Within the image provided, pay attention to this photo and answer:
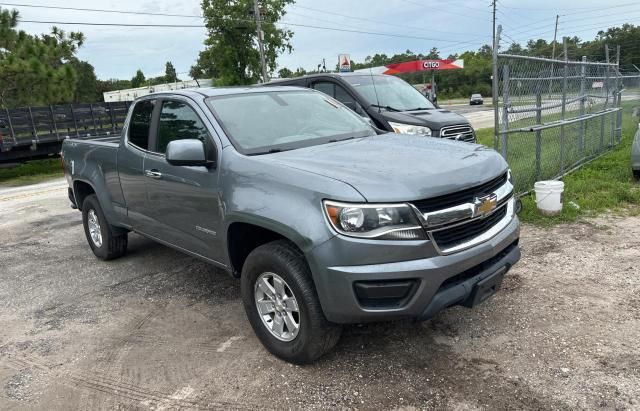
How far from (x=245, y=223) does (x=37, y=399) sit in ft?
5.67

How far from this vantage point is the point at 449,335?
3.77 m

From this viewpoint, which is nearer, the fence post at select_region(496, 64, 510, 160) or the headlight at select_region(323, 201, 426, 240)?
the headlight at select_region(323, 201, 426, 240)

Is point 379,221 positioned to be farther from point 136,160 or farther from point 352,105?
point 352,105

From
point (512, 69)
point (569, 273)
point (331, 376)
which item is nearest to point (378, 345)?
point (331, 376)

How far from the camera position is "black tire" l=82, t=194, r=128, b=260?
5.81 m

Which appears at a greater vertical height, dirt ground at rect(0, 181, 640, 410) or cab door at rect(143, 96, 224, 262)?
cab door at rect(143, 96, 224, 262)

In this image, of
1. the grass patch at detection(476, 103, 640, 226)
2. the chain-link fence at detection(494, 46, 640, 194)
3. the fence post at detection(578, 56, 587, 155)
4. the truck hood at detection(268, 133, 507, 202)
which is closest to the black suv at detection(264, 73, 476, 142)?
the chain-link fence at detection(494, 46, 640, 194)

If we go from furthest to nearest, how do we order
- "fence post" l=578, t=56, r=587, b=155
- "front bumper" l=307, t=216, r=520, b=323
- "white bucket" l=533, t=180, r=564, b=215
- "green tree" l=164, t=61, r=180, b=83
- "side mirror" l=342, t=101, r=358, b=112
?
"green tree" l=164, t=61, r=180, b=83
"fence post" l=578, t=56, r=587, b=155
"side mirror" l=342, t=101, r=358, b=112
"white bucket" l=533, t=180, r=564, b=215
"front bumper" l=307, t=216, r=520, b=323

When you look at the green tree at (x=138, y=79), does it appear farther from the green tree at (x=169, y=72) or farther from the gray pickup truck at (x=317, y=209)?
the gray pickup truck at (x=317, y=209)

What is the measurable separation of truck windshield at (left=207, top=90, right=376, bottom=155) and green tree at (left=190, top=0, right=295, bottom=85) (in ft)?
133

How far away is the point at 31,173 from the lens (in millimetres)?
17094

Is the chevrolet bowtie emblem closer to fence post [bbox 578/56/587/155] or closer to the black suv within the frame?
the black suv

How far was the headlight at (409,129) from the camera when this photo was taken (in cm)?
752

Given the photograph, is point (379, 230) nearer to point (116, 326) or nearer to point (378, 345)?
point (378, 345)
